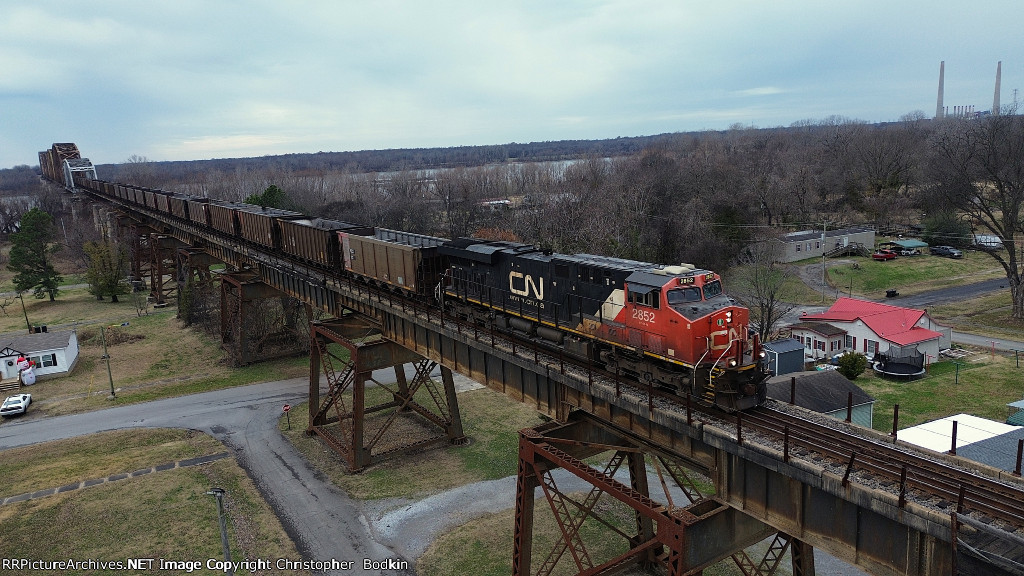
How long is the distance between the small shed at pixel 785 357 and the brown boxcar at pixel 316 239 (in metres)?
25.0

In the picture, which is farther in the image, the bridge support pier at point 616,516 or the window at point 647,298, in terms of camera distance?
the window at point 647,298

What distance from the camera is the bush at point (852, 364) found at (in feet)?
126

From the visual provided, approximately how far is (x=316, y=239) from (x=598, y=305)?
20.0 meters

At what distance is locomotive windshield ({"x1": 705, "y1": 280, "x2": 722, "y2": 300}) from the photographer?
55.9 ft

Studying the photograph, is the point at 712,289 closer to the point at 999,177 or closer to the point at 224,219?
the point at 224,219

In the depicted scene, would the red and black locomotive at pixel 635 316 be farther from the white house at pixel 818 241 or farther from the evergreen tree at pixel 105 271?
the white house at pixel 818 241

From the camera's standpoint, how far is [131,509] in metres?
24.4

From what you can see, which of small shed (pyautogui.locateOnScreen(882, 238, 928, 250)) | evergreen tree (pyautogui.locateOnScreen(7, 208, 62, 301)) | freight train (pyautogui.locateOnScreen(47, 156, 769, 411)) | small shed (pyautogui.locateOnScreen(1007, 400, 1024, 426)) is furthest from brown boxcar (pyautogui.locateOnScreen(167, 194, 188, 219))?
small shed (pyautogui.locateOnScreen(882, 238, 928, 250))

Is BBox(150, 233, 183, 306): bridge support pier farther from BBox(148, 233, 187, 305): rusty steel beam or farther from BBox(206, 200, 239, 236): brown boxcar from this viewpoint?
BBox(206, 200, 239, 236): brown boxcar

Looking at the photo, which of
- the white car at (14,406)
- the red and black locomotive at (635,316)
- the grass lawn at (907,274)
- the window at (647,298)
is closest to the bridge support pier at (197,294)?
the white car at (14,406)

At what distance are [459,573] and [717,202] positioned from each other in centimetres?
6650

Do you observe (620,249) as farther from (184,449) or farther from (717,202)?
(184,449)

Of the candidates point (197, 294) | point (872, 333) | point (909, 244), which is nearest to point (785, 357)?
point (872, 333)

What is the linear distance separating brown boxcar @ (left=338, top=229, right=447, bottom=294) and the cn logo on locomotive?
14.8 ft
